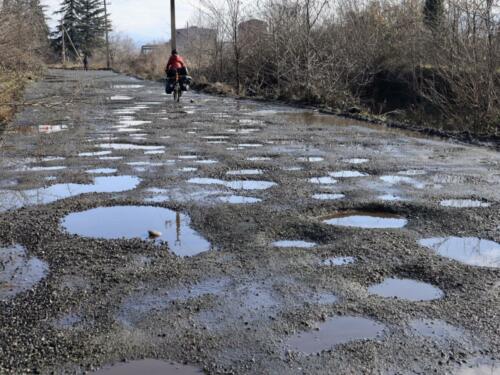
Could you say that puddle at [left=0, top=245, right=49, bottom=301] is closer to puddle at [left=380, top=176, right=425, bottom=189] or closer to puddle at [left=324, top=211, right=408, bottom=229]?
puddle at [left=324, top=211, right=408, bottom=229]

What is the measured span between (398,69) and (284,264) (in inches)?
785

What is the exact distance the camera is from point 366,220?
6.20 metres

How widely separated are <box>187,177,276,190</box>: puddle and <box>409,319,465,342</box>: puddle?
3.94 m

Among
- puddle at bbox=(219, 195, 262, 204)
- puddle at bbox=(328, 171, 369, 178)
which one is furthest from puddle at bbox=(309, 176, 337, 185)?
puddle at bbox=(219, 195, 262, 204)

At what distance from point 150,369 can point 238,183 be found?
4730 millimetres

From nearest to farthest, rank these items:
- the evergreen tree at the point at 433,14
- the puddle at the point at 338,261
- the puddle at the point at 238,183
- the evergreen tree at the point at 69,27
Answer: the puddle at the point at 338,261, the puddle at the point at 238,183, the evergreen tree at the point at 433,14, the evergreen tree at the point at 69,27

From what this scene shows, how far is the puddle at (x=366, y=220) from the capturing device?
6.01m

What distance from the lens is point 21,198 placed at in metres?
6.95

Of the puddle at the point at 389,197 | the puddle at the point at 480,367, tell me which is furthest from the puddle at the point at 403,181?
the puddle at the point at 480,367

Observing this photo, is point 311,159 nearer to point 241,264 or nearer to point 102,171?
point 102,171

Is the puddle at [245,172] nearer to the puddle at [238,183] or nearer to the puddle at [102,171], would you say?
the puddle at [238,183]

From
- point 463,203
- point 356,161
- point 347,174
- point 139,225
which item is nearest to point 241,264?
point 139,225

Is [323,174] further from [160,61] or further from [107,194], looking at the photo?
[160,61]

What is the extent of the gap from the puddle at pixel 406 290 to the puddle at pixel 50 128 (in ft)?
33.1
